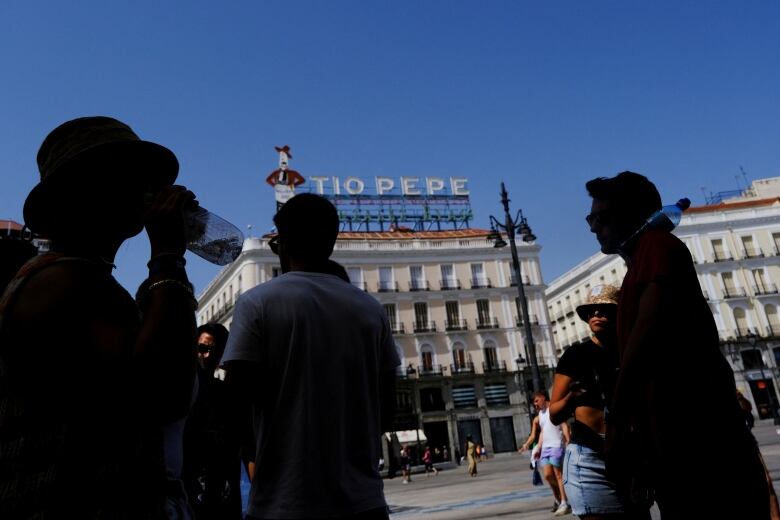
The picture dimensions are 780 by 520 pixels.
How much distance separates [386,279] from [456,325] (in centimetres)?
708

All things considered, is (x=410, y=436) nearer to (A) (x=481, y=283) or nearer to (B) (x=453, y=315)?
(B) (x=453, y=315)

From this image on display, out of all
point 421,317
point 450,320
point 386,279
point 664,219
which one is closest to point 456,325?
point 450,320

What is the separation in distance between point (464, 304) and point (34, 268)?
44918 mm

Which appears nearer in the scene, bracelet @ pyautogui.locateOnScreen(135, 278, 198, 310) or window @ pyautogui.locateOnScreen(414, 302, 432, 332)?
bracelet @ pyautogui.locateOnScreen(135, 278, 198, 310)

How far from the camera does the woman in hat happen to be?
1178 millimetres

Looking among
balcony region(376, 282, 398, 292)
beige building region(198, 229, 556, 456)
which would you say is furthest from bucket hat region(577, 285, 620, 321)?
balcony region(376, 282, 398, 292)

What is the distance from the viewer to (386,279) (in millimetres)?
44969

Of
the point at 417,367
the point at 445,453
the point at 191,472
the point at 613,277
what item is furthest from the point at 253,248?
the point at 191,472

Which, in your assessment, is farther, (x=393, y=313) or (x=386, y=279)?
(x=386, y=279)

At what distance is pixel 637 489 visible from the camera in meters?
2.14

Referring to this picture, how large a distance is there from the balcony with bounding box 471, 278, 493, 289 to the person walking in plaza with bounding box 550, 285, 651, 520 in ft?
141

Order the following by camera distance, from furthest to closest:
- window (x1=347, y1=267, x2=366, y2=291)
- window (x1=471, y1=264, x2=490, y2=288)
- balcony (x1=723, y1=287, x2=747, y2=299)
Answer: balcony (x1=723, y1=287, x2=747, y2=299) < window (x1=471, y1=264, x2=490, y2=288) < window (x1=347, y1=267, x2=366, y2=291)

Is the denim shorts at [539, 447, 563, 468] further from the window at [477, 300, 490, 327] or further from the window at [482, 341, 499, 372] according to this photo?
the window at [477, 300, 490, 327]

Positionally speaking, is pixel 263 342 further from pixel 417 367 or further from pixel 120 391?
pixel 417 367
